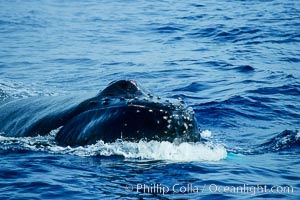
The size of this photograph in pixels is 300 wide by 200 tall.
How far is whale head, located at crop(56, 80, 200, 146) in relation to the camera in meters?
8.45

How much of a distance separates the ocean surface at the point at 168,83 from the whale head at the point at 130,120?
157 mm

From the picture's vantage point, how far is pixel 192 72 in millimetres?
20047

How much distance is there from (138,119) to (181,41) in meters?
18.5

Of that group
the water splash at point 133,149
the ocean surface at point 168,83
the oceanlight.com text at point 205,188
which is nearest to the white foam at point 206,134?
the ocean surface at point 168,83

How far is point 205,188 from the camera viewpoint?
26.5 feet

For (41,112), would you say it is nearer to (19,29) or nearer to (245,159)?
(245,159)

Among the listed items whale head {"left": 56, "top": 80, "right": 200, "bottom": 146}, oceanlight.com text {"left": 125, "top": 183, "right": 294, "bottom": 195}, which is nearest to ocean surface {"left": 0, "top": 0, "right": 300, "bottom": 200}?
oceanlight.com text {"left": 125, "top": 183, "right": 294, "bottom": 195}

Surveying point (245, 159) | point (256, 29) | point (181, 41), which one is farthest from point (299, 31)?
point (245, 159)

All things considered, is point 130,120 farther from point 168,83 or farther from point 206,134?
point 168,83

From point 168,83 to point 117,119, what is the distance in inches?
402

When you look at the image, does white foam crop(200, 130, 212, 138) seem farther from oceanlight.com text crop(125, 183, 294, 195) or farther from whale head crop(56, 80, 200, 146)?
oceanlight.com text crop(125, 183, 294, 195)

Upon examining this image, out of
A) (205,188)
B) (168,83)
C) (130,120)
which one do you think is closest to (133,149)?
(130,120)

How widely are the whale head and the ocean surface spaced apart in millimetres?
157

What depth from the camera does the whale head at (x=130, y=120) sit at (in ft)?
27.7
